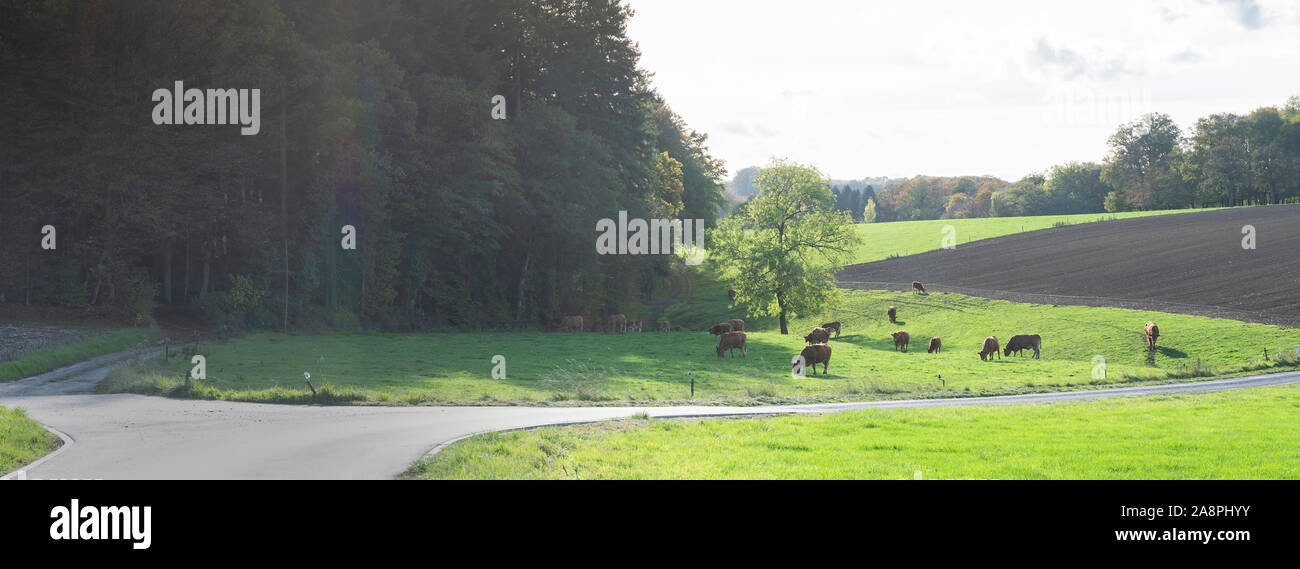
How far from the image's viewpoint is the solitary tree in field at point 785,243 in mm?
57719

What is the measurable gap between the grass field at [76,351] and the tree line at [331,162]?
4.48m

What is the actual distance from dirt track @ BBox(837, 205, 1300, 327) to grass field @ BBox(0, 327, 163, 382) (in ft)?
178

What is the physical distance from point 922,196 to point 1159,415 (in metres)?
179

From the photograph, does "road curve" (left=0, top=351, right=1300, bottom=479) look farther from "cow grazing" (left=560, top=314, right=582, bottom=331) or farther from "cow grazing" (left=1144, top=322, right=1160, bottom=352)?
"cow grazing" (left=560, top=314, right=582, bottom=331)

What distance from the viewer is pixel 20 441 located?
46.2 ft

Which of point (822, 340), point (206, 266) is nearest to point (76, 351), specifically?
point (206, 266)

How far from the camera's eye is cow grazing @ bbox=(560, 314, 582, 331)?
54.8 metres

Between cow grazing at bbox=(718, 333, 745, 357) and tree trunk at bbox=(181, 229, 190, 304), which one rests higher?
tree trunk at bbox=(181, 229, 190, 304)

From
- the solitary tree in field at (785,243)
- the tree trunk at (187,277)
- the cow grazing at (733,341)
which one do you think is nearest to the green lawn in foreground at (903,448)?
the cow grazing at (733,341)

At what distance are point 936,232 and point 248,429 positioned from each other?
107 m

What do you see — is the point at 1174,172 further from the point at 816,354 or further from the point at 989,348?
the point at 816,354

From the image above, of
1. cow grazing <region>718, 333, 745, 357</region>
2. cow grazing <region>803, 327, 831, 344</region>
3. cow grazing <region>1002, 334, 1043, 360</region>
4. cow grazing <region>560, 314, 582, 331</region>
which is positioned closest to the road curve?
cow grazing <region>718, 333, 745, 357</region>
